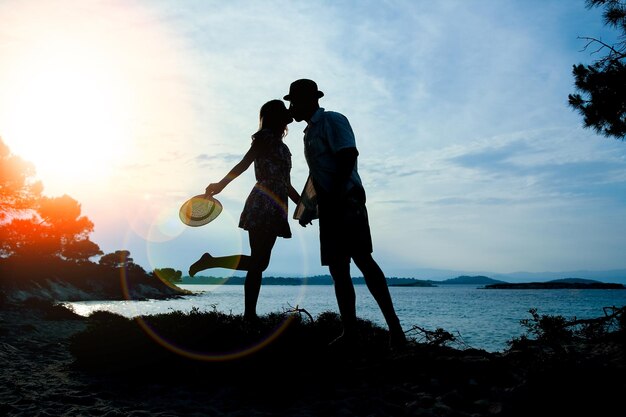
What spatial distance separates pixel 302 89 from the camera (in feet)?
15.3

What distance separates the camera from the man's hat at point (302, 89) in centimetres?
464

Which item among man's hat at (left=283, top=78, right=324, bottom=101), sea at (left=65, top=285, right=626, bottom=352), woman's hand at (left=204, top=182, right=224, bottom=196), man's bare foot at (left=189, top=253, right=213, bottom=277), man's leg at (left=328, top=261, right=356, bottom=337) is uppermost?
man's hat at (left=283, top=78, right=324, bottom=101)

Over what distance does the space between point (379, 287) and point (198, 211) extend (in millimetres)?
2419

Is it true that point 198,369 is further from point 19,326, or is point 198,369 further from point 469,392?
point 19,326

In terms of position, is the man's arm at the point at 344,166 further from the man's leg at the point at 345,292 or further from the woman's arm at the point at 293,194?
the woman's arm at the point at 293,194

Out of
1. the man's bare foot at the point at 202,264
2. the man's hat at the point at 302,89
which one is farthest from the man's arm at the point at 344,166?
the man's bare foot at the point at 202,264

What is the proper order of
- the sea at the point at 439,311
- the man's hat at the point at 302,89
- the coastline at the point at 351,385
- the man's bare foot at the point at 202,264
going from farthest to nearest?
the sea at the point at 439,311, the man's bare foot at the point at 202,264, the man's hat at the point at 302,89, the coastline at the point at 351,385

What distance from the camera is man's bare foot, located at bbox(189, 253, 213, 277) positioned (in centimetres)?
522

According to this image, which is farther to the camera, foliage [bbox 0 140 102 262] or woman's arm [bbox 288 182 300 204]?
foliage [bbox 0 140 102 262]

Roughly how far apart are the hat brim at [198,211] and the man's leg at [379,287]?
1.96m

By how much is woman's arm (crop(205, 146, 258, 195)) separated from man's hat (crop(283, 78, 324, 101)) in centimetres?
112

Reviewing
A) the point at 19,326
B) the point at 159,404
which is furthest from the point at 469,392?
the point at 19,326

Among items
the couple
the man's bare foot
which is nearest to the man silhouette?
the couple

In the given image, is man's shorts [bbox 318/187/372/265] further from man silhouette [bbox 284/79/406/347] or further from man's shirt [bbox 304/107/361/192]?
man's shirt [bbox 304/107/361/192]
